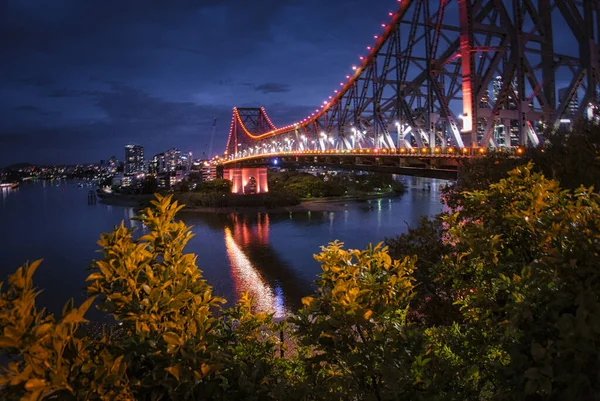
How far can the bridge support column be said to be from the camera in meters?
72.2

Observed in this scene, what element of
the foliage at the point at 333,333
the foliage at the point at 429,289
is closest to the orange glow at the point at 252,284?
the foliage at the point at 429,289

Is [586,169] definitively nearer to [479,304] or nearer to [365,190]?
Result: [479,304]

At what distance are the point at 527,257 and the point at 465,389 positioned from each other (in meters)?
1.65

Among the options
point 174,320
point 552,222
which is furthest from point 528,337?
point 174,320

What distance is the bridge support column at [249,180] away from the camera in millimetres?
72188

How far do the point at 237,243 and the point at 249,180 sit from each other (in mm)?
37695

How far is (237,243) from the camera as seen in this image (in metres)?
37.2

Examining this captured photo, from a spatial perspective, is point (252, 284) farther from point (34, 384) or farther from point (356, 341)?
point (34, 384)

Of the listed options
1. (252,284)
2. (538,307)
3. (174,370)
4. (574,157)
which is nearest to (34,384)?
(174,370)

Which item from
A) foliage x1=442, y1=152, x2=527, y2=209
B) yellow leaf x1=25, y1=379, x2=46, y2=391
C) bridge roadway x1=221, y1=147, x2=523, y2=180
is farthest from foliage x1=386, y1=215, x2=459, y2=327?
yellow leaf x1=25, y1=379, x2=46, y2=391

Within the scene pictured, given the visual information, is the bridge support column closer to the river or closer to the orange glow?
the river

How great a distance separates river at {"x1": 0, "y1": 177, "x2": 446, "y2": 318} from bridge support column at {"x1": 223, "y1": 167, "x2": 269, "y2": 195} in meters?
16.2

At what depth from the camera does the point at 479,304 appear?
13.9 feet

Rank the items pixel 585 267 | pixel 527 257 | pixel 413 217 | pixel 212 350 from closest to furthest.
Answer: pixel 585 267
pixel 212 350
pixel 527 257
pixel 413 217
